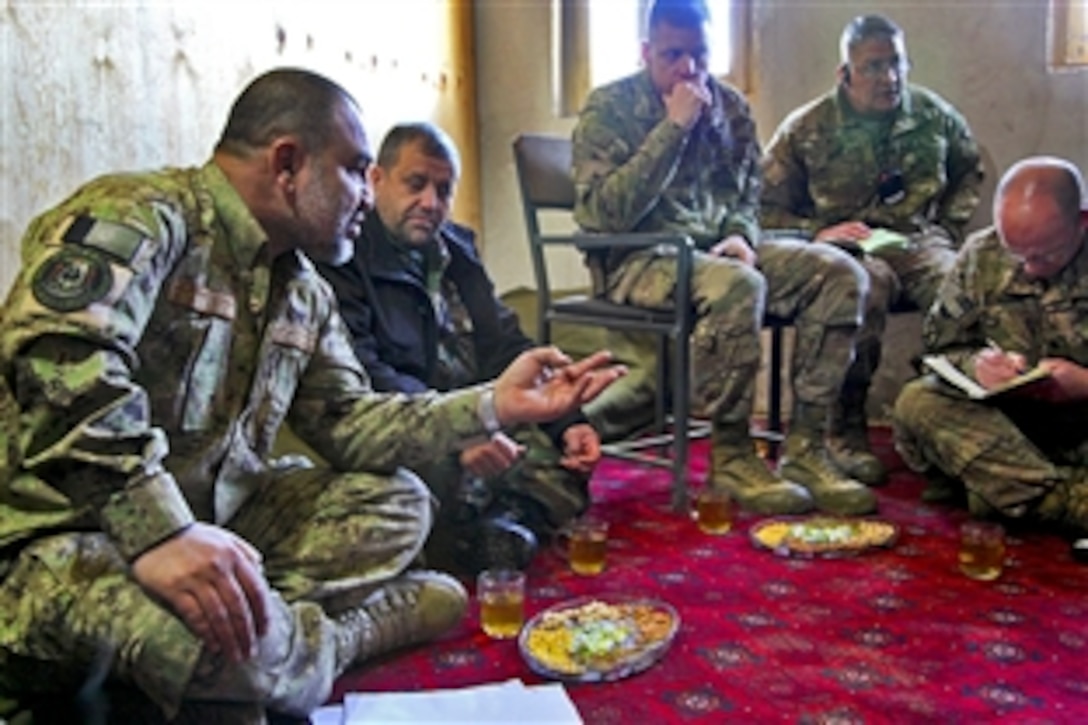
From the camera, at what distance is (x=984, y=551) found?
1921 millimetres

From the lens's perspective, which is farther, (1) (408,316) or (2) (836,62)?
(2) (836,62)

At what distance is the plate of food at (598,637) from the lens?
1.49 meters

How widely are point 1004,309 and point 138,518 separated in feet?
6.46

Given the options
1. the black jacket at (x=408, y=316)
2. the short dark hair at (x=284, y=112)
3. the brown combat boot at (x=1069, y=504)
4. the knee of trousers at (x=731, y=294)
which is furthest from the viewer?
the knee of trousers at (x=731, y=294)

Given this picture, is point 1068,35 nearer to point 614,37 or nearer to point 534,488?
point 614,37

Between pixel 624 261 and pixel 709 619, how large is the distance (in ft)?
3.63

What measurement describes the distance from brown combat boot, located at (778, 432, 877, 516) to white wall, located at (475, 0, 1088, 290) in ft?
4.65

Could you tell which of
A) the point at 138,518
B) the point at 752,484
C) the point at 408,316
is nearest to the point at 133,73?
the point at 408,316

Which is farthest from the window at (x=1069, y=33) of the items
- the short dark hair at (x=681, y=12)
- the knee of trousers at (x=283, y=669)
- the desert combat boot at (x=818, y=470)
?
the knee of trousers at (x=283, y=669)

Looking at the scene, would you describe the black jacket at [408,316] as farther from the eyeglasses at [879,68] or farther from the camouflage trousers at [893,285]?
the eyeglasses at [879,68]

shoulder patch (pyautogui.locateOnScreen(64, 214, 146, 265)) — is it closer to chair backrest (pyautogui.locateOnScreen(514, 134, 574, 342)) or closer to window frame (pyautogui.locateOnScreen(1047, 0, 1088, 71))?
chair backrest (pyautogui.locateOnScreen(514, 134, 574, 342))

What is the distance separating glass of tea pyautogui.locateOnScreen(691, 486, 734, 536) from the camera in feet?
7.36

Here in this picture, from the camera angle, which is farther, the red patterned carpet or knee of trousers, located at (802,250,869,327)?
knee of trousers, located at (802,250,869,327)

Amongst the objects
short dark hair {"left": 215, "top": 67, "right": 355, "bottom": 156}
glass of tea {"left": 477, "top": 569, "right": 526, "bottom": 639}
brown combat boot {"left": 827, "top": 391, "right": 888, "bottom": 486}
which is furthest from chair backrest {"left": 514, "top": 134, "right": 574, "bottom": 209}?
short dark hair {"left": 215, "top": 67, "right": 355, "bottom": 156}
